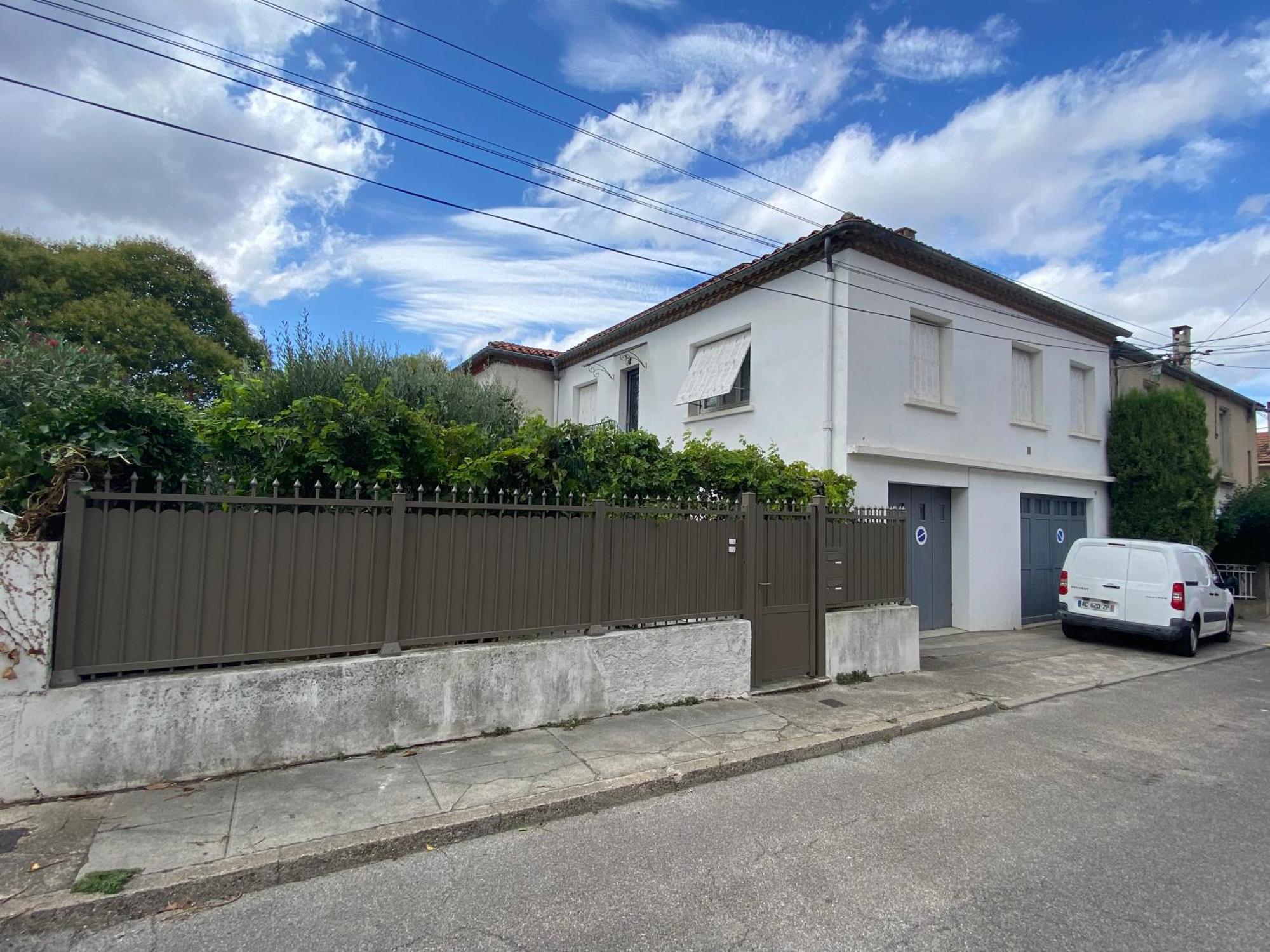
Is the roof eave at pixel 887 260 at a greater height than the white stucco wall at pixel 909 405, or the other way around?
the roof eave at pixel 887 260

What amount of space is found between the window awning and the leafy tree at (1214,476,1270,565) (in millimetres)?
13158

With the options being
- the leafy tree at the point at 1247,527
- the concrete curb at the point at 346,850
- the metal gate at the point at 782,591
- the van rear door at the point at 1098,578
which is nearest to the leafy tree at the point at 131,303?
the metal gate at the point at 782,591

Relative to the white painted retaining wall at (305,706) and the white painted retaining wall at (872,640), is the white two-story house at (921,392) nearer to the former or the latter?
the white painted retaining wall at (872,640)

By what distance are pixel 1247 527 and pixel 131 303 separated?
31.9m

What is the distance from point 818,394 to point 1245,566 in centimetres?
1401

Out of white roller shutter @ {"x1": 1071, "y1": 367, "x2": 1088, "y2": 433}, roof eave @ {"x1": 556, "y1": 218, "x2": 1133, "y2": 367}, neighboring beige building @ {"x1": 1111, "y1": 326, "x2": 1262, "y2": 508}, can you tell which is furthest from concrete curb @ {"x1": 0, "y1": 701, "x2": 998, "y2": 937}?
neighboring beige building @ {"x1": 1111, "y1": 326, "x2": 1262, "y2": 508}

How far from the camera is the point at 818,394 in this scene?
10.3 m

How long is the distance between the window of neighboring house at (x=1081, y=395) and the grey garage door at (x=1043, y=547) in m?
1.74

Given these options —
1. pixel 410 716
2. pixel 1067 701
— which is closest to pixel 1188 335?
pixel 1067 701

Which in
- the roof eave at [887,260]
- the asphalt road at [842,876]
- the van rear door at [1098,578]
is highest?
the roof eave at [887,260]

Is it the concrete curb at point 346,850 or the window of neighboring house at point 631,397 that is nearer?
the concrete curb at point 346,850

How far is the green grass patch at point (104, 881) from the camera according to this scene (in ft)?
10.4

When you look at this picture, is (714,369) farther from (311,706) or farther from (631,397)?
(311,706)

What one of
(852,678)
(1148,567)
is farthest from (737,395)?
(1148,567)
